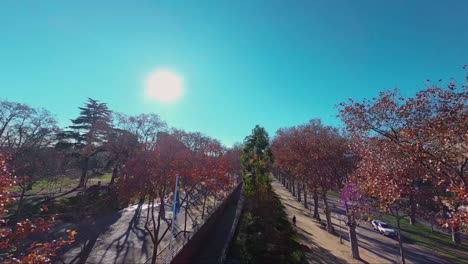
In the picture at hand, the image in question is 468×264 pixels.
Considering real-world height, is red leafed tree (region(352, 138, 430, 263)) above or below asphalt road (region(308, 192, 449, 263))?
above

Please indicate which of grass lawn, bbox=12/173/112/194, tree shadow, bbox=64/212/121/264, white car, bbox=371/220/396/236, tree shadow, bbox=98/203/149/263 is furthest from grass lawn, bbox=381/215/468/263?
grass lawn, bbox=12/173/112/194

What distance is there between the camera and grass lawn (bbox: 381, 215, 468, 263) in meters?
23.2

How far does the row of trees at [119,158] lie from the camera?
589 inches

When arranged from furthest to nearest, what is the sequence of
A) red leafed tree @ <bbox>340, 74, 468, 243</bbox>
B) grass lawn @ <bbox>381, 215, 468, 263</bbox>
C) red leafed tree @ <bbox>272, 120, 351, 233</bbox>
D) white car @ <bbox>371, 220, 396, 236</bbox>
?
white car @ <bbox>371, 220, 396, 236</bbox> → grass lawn @ <bbox>381, 215, 468, 263</bbox> → red leafed tree @ <bbox>272, 120, 351, 233</bbox> → red leafed tree @ <bbox>340, 74, 468, 243</bbox>

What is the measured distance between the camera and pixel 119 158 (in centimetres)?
3478

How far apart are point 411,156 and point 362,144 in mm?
2782

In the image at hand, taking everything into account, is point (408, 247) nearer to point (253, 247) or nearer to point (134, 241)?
point (253, 247)

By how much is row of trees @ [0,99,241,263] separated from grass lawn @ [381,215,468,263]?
21.7 m

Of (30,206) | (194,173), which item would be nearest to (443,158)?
(194,173)

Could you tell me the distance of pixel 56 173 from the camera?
26.2m

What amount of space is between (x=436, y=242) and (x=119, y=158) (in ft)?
132

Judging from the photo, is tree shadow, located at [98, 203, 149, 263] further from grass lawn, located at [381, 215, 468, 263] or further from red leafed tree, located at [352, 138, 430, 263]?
grass lawn, located at [381, 215, 468, 263]

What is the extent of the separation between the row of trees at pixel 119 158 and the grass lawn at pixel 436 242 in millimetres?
21729

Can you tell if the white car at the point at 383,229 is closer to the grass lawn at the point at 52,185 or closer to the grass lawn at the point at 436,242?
the grass lawn at the point at 436,242
